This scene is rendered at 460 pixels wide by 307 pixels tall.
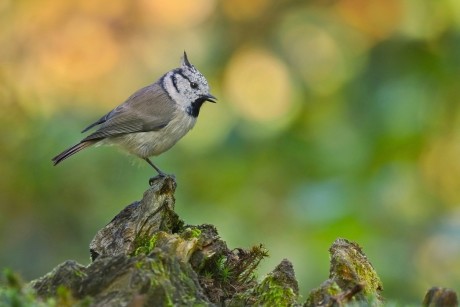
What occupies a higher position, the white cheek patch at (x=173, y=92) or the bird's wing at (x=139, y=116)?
the white cheek patch at (x=173, y=92)

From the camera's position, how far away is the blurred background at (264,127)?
4.96 metres

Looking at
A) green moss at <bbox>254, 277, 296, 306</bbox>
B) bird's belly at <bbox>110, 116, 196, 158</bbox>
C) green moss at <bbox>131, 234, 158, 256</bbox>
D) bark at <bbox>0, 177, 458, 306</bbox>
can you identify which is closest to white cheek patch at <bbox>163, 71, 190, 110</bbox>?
bird's belly at <bbox>110, 116, 196, 158</bbox>

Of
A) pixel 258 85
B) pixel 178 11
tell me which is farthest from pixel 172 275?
pixel 178 11

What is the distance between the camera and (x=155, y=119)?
15.7 feet

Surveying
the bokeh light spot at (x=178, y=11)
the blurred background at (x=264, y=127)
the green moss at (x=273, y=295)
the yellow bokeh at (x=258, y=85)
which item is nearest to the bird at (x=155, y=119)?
the blurred background at (x=264, y=127)

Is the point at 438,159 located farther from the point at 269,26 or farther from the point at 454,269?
the point at 269,26

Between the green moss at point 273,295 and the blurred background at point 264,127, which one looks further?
the blurred background at point 264,127

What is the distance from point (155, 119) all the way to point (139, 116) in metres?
0.11

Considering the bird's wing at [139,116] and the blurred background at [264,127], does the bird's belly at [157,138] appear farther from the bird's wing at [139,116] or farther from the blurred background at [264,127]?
the blurred background at [264,127]

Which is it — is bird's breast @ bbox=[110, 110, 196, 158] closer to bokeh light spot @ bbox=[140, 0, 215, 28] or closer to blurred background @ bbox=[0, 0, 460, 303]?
blurred background @ bbox=[0, 0, 460, 303]

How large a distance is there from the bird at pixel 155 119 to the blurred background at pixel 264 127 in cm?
24

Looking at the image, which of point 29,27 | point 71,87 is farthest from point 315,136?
point 29,27

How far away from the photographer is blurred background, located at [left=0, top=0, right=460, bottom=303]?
16.3ft

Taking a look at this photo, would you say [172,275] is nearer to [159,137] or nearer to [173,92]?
[159,137]
